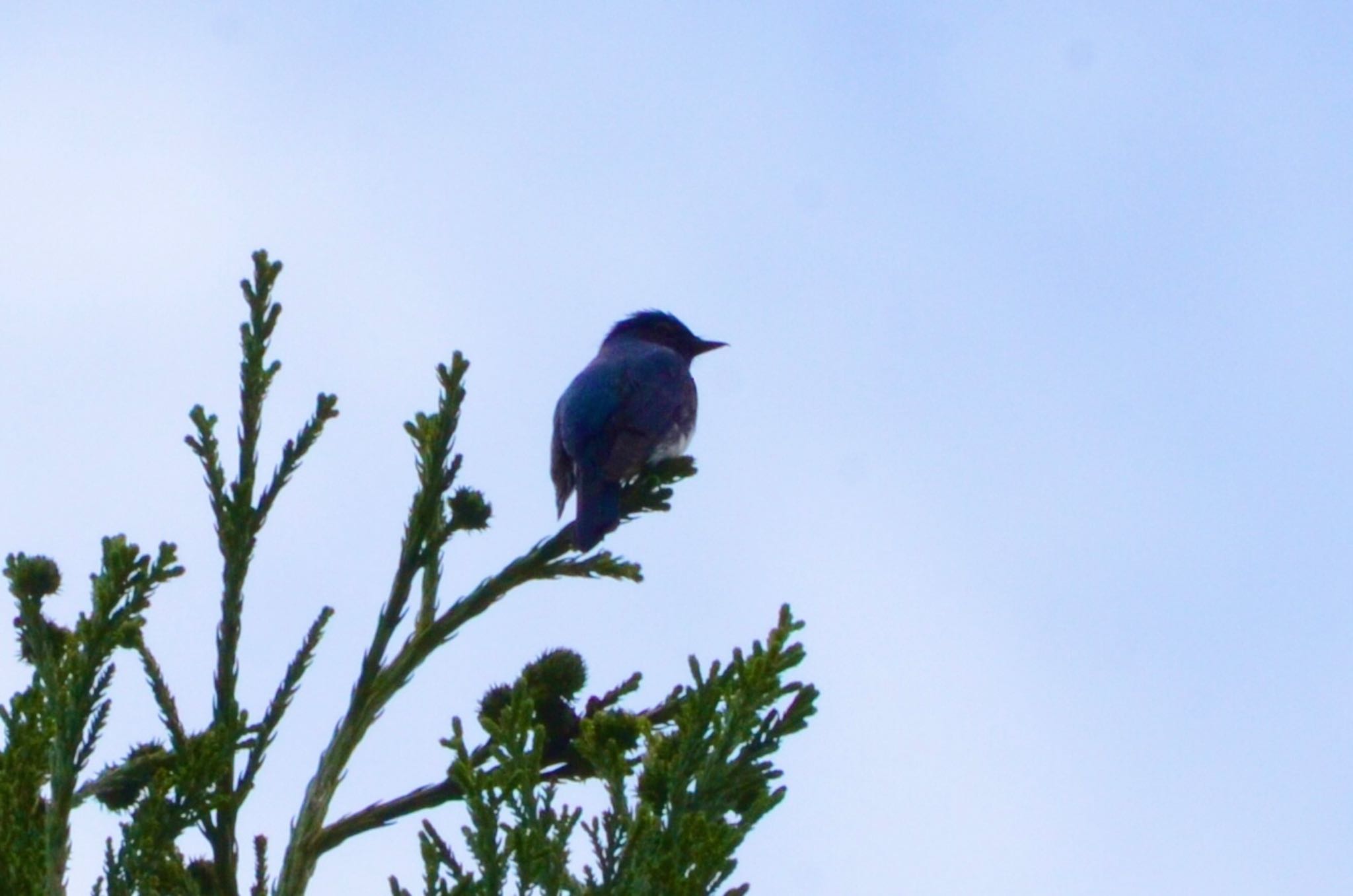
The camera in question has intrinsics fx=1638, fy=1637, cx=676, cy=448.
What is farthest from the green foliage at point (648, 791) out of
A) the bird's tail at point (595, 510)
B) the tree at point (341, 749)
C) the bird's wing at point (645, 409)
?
the bird's wing at point (645, 409)

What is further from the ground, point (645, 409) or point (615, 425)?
point (645, 409)

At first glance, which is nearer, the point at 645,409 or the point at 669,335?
the point at 645,409

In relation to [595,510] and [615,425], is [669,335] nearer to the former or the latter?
[615,425]

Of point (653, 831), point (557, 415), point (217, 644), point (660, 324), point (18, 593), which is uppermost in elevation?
point (660, 324)

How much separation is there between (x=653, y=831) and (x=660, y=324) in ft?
22.5

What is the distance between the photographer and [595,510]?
5863mm

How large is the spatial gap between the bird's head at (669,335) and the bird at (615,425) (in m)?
0.48

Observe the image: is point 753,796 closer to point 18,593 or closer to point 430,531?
point 430,531

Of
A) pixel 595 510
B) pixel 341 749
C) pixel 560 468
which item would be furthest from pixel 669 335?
pixel 341 749

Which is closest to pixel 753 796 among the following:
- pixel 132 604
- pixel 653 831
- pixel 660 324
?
pixel 653 831

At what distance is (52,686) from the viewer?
3.23 metres

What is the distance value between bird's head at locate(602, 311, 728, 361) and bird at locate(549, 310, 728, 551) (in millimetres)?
480

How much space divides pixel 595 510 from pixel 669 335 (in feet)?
12.7

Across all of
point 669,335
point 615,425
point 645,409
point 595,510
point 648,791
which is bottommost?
point 648,791
